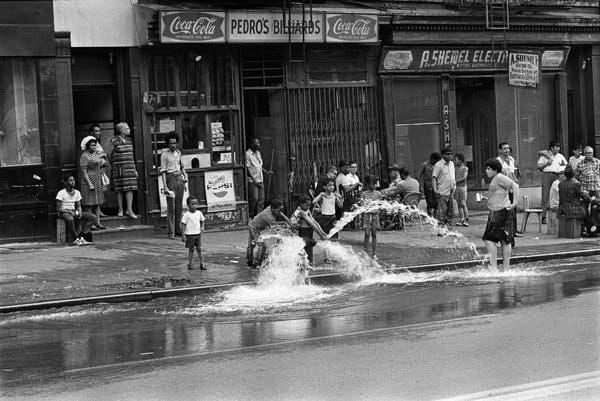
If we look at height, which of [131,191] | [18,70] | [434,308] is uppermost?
[18,70]

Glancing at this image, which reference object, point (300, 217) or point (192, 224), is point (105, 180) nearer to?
point (192, 224)

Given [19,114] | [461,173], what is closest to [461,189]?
[461,173]

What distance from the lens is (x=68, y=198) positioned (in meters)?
19.7

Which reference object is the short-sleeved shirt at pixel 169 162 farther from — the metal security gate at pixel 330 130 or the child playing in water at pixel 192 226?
the child playing in water at pixel 192 226

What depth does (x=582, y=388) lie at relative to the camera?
27.9ft

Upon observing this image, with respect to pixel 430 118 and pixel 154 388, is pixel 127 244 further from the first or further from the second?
pixel 154 388

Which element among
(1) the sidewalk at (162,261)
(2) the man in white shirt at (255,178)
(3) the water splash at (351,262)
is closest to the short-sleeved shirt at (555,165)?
(1) the sidewalk at (162,261)

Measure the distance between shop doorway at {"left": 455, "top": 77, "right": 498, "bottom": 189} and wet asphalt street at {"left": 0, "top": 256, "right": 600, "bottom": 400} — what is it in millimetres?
11714

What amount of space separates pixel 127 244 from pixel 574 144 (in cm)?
1454

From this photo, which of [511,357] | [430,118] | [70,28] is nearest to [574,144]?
[430,118]

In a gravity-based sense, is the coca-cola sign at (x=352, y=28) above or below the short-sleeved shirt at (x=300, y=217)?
above

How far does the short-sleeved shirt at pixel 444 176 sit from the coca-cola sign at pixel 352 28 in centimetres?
331

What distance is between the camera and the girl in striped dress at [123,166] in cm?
2097

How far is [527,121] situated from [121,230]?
12456 millimetres
